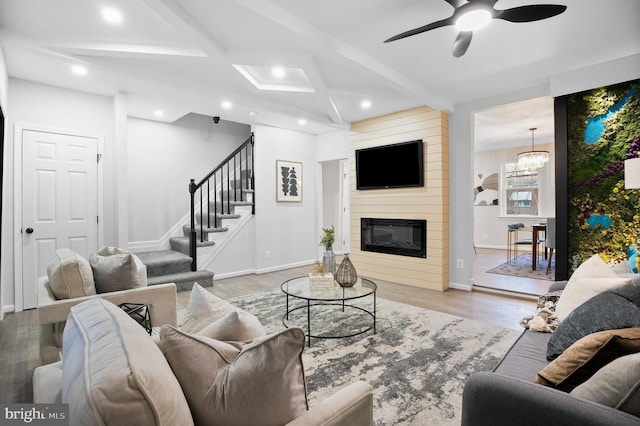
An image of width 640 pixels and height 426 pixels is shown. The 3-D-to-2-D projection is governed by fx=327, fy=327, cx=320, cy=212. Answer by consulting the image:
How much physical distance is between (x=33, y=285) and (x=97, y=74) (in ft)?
8.36

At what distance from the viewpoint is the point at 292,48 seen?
118 inches

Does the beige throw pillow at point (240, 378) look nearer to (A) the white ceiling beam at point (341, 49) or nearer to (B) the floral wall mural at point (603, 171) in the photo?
(A) the white ceiling beam at point (341, 49)

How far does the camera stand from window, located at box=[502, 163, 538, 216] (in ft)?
26.6

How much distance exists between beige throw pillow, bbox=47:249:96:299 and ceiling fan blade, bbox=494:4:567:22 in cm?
333

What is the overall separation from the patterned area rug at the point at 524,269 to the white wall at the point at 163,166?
5.66 metres

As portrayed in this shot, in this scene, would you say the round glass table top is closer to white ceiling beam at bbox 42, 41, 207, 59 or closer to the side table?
the side table

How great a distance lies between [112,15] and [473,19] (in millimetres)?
2730

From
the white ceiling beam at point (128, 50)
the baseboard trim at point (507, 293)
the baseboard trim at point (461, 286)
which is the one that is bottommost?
the baseboard trim at point (507, 293)

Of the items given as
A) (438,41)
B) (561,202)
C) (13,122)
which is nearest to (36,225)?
(13,122)

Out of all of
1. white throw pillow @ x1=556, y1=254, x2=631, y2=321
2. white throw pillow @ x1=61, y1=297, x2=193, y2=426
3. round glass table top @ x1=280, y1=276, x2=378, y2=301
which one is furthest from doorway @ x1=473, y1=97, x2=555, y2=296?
white throw pillow @ x1=61, y1=297, x2=193, y2=426

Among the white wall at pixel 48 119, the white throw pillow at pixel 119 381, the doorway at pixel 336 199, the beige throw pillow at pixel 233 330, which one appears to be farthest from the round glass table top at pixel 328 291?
the doorway at pixel 336 199

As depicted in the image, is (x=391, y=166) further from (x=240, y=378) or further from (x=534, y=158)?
(x=240, y=378)

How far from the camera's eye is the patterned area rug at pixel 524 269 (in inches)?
210

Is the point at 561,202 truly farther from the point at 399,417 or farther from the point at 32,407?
the point at 32,407
